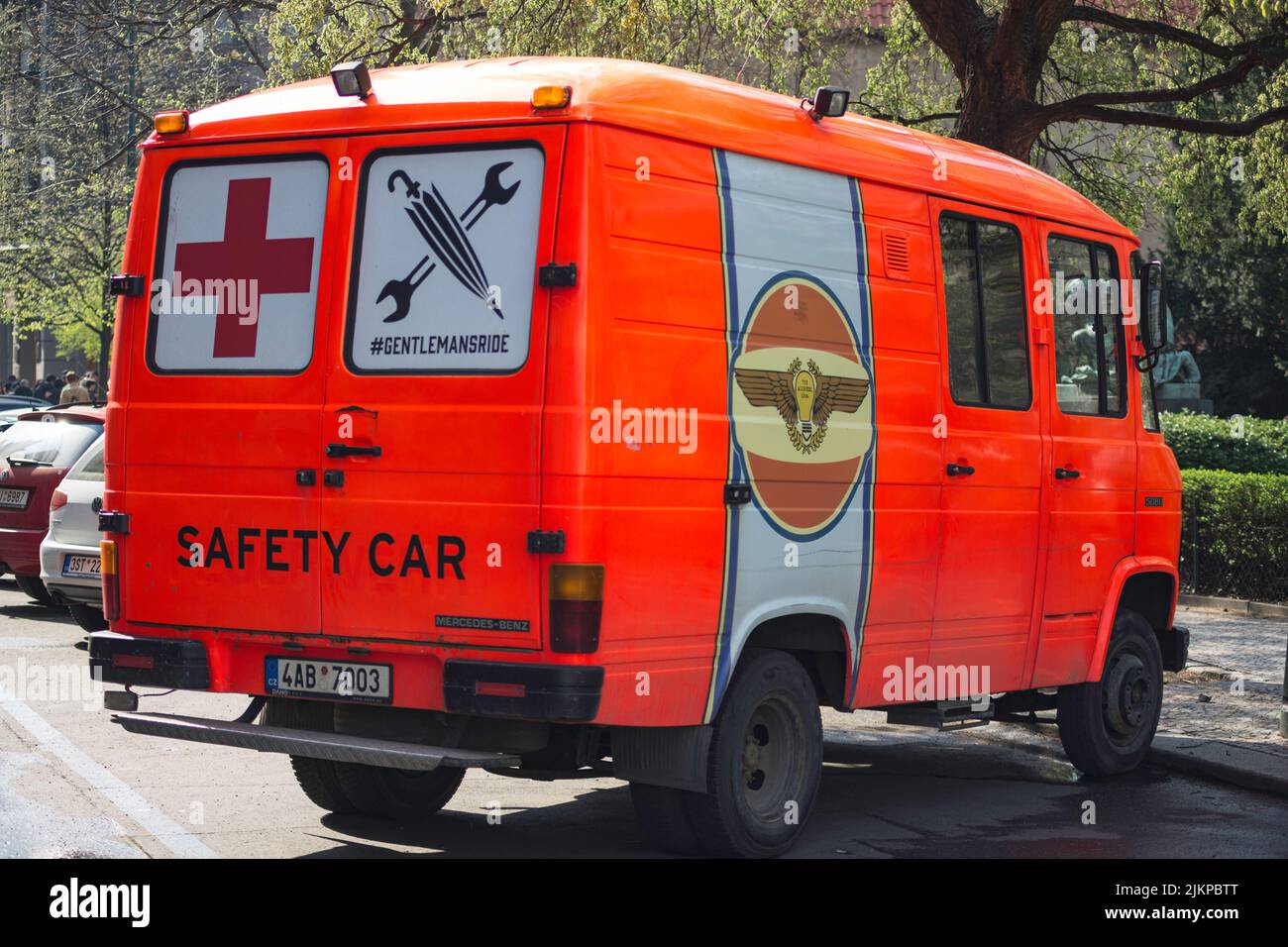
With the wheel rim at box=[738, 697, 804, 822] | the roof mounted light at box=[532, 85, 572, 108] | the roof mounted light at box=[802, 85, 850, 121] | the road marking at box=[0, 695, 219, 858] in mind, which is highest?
the roof mounted light at box=[802, 85, 850, 121]

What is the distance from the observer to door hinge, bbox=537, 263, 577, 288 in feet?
19.4

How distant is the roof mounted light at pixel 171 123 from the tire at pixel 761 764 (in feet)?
9.71

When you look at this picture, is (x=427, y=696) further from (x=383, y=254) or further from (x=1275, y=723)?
(x=1275, y=723)

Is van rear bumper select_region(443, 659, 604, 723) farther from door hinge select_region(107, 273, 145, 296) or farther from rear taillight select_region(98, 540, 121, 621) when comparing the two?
door hinge select_region(107, 273, 145, 296)

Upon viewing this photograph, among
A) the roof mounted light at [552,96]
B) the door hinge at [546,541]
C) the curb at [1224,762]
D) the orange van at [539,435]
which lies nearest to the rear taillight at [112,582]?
the orange van at [539,435]

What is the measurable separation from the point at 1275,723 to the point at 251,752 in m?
5.80

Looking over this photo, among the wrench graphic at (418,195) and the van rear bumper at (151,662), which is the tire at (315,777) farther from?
the wrench graphic at (418,195)

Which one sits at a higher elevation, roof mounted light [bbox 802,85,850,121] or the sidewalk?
roof mounted light [bbox 802,85,850,121]

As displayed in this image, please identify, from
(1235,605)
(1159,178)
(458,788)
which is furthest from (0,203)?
(458,788)

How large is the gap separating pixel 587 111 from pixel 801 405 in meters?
1.44

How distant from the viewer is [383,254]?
6.35m

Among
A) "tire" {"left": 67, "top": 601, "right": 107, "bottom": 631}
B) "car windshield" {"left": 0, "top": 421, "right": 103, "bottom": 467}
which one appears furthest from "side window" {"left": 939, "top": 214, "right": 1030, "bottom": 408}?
"car windshield" {"left": 0, "top": 421, "right": 103, "bottom": 467}

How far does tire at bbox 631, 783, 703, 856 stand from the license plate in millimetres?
7143

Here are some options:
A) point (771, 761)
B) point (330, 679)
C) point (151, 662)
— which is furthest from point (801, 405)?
point (151, 662)
